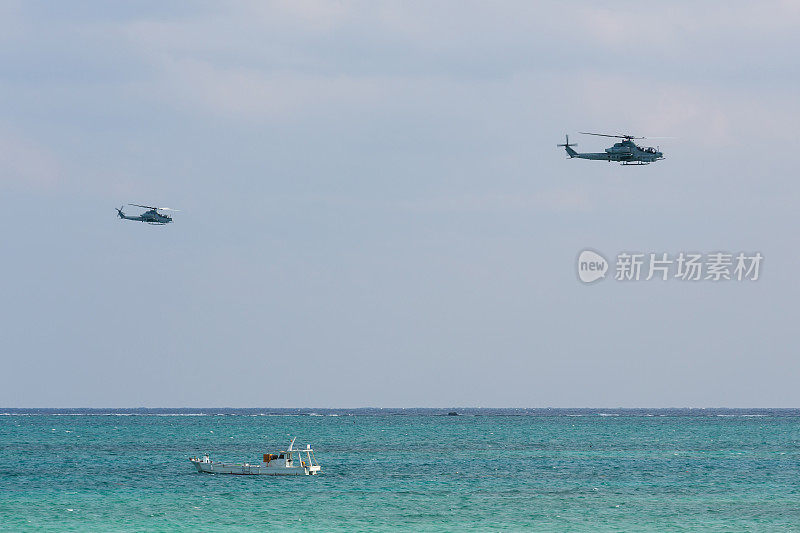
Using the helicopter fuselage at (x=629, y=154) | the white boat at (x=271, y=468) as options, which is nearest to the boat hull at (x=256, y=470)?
the white boat at (x=271, y=468)

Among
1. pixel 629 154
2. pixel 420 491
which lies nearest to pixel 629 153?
pixel 629 154

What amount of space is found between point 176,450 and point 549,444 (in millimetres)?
45096

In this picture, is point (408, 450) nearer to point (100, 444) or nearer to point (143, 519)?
point (100, 444)

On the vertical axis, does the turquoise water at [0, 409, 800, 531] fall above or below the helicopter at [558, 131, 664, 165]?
below

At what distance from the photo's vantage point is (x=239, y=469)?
278 ft

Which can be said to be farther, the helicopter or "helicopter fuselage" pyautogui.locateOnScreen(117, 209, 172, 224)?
"helicopter fuselage" pyautogui.locateOnScreen(117, 209, 172, 224)

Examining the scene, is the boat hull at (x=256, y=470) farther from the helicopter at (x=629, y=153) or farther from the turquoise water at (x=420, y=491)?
the helicopter at (x=629, y=153)

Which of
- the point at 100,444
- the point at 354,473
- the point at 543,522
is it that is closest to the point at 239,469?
the point at 354,473

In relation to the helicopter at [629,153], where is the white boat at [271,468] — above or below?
below

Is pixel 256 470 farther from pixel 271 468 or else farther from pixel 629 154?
pixel 629 154

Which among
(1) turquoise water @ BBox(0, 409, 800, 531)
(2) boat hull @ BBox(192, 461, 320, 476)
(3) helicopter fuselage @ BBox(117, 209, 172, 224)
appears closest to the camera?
(1) turquoise water @ BBox(0, 409, 800, 531)

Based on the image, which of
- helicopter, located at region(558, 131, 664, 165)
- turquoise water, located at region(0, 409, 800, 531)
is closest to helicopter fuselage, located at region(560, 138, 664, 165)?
helicopter, located at region(558, 131, 664, 165)

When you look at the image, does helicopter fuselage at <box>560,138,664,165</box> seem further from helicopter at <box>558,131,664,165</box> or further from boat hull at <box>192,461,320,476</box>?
boat hull at <box>192,461,320,476</box>

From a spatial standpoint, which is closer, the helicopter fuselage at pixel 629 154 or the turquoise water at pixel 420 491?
the turquoise water at pixel 420 491
